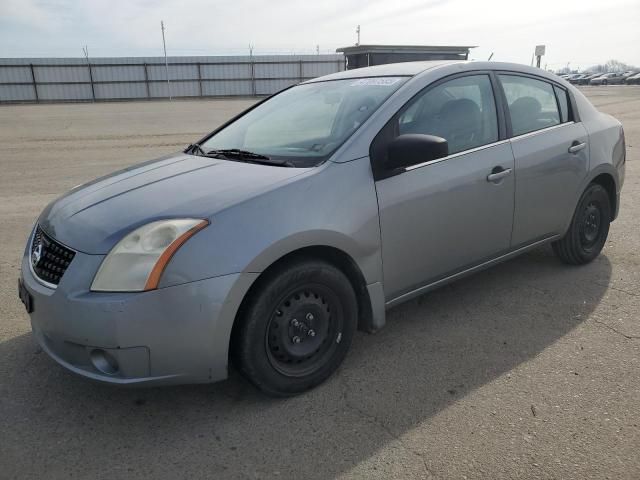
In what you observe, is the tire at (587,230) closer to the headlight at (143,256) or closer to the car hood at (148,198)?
the car hood at (148,198)

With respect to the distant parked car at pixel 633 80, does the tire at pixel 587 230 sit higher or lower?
lower

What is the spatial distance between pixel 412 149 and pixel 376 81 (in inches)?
30.2

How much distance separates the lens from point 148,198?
2.68m

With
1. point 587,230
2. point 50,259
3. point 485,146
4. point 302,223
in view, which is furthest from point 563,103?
point 50,259

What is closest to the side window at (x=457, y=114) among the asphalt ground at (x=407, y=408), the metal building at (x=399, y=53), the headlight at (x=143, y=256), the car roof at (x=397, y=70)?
the car roof at (x=397, y=70)

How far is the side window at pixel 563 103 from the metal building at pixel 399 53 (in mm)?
20537

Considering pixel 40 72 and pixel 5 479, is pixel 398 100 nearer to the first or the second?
pixel 5 479

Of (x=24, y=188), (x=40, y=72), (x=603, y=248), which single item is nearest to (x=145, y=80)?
(x=40, y=72)

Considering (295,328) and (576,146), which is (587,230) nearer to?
(576,146)

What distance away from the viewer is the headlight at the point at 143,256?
228 cm

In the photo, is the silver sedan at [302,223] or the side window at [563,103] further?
the side window at [563,103]

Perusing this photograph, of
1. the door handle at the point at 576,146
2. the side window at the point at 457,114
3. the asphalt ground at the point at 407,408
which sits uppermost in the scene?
the side window at the point at 457,114

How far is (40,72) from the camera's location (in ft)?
113

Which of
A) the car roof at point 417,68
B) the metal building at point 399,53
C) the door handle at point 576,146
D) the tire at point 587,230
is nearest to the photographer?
the car roof at point 417,68
